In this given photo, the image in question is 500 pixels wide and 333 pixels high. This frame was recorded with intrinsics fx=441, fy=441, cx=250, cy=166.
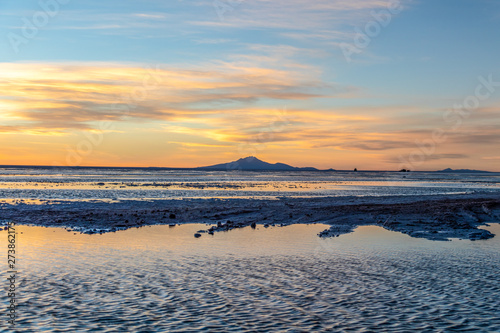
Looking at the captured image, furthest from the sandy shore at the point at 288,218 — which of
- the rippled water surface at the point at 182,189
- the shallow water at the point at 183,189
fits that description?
the rippled water surface at the point at 182,189

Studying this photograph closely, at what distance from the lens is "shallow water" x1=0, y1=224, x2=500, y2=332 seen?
12.2 m

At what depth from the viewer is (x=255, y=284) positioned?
53.2 ft

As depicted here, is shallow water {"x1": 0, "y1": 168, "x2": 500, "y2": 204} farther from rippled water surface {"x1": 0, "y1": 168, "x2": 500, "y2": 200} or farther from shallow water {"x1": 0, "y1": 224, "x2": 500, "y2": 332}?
shallow water {"x1": 0, "y1": 224, "x2": 500, "y2": 332}

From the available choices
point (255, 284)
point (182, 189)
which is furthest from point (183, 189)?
point (255, 284)

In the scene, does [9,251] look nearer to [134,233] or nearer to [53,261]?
[53,261]

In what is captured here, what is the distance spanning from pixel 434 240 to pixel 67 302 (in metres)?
21.6

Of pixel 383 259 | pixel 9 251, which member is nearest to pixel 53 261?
pixel 9 251

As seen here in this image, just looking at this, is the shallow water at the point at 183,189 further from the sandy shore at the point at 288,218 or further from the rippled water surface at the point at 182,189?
the sandy shore at the point at 288,218

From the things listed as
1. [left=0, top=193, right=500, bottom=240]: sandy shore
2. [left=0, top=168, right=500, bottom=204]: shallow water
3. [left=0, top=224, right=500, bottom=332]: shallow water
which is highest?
[left=0, top=168, right=500, bottom=204]: shallow water

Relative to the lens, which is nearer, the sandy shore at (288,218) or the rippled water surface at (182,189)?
the sandy shore at (288,218)

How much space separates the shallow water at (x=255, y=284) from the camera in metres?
12.2

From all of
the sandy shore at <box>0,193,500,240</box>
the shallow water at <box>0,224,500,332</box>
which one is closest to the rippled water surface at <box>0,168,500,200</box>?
the sandy shore at <box>0,193,500,240</box>

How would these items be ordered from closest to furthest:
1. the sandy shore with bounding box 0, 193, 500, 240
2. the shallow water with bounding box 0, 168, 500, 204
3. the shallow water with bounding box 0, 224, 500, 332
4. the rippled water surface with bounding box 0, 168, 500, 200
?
the shallow water with bounding box 0, 224, 500, 332 < the sandy shore with bounding box 0, 193, 500, 240 < the shallow water with bounding box 0, 168, 500, 204 < the rippled water surface with bounding box 0, 168, 500, 200

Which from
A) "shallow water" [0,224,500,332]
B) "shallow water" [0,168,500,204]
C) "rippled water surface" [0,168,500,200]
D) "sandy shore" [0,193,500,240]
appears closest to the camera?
"shallow water" [0,224,500,332]
